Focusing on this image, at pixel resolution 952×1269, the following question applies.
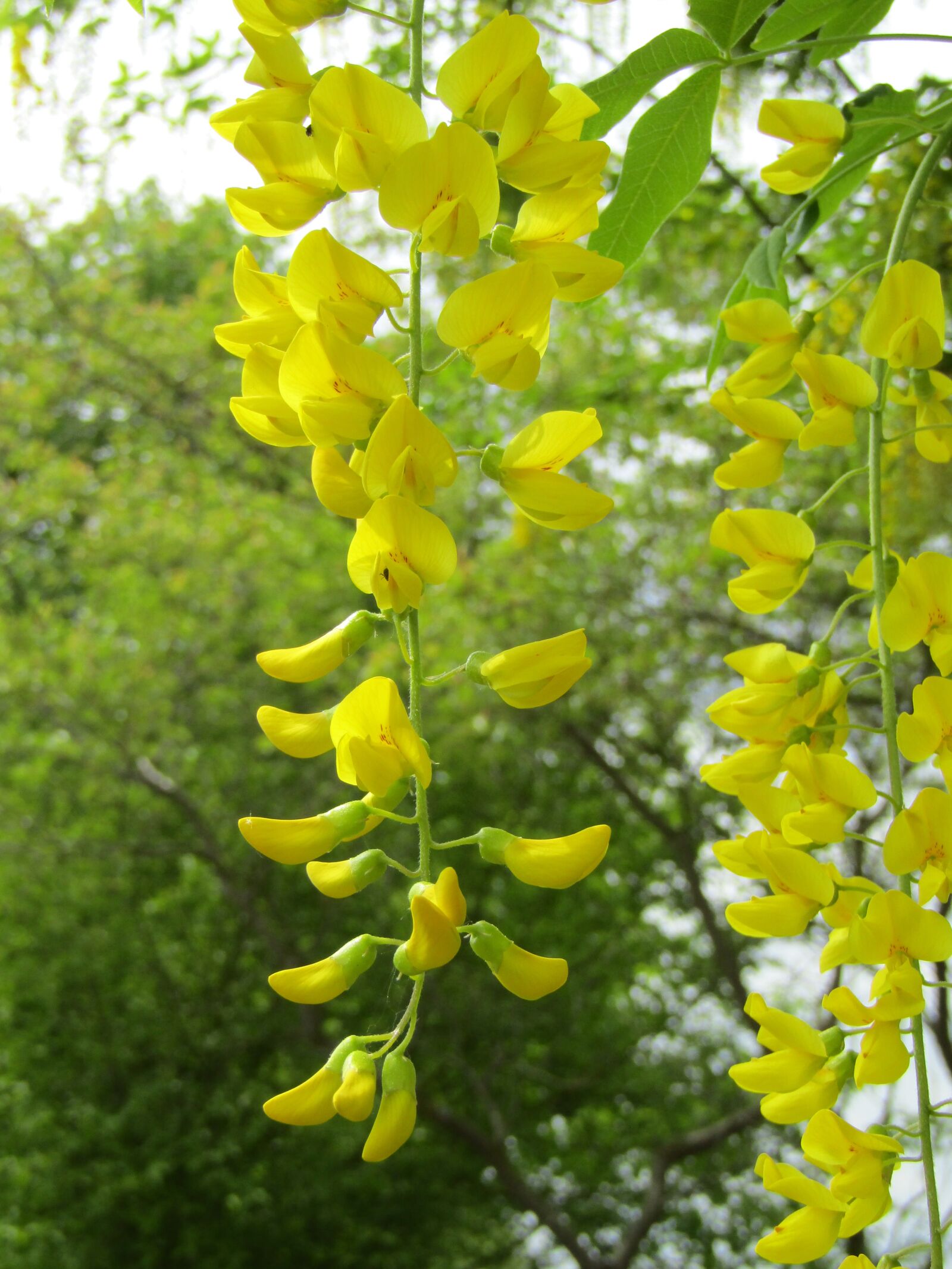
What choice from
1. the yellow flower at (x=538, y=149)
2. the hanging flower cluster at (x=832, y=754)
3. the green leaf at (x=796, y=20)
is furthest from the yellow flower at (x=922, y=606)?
the green leaf at (x=796, y=20)

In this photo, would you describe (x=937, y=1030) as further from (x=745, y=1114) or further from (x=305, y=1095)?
(x=305, y=1095)

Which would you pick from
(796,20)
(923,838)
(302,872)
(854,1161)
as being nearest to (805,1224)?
(854,1161)

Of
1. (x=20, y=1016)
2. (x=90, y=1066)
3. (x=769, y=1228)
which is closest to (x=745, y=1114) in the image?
(x=769, y=1228)

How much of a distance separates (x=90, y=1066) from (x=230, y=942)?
60 centimetres

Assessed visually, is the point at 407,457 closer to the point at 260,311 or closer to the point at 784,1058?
the point at 260,311

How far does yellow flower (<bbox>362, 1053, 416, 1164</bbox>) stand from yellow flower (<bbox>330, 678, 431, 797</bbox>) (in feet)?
0.28

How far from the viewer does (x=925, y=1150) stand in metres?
0.46

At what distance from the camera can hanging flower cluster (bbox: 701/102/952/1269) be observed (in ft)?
1.57

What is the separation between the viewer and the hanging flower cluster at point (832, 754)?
0.48 metres

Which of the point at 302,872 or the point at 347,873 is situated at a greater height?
the point at 302,872

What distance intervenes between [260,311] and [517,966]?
0.26 meters

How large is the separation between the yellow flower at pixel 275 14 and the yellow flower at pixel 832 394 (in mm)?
252

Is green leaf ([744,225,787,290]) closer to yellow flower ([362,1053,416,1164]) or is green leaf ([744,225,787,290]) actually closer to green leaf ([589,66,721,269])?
green leaf ([589,66,721,269])

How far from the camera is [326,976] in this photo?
1.35ft
